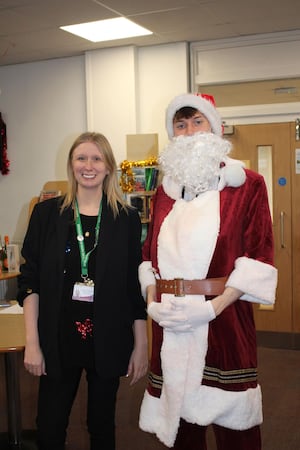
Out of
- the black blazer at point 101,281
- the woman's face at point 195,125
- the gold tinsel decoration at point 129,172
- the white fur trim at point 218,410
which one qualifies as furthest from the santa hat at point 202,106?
the gold tinsel decoration at point 129,172

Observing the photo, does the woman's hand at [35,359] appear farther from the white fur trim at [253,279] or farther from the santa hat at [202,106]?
the santa hat at [202,106]

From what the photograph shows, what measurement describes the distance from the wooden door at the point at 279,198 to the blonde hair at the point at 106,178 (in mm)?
2963

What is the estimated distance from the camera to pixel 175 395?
5.67 feet

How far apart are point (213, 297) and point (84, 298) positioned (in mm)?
442

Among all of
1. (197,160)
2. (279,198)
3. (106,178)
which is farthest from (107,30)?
(197,160)

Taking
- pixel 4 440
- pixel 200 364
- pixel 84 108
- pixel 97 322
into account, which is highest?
pixel 84 108

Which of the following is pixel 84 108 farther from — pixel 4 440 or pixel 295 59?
pixel 4 440

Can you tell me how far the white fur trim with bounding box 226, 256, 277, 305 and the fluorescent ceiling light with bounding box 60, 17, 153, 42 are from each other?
3.09 meters

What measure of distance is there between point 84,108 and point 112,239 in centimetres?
382

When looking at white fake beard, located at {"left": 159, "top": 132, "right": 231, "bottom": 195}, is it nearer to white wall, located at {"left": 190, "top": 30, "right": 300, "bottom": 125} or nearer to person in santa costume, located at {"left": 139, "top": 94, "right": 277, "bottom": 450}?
person in santa costume, located at {"left": 139, "top": 94, "right": 277, "bottom": 450}

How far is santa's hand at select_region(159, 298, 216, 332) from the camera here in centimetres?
168

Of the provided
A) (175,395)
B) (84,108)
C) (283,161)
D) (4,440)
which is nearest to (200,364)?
(175,395)

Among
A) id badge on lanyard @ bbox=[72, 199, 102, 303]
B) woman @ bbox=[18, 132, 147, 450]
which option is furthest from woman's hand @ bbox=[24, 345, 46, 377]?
id badge on lanyard @ bbox=[72, 199, 102, 303]

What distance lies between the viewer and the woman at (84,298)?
186 cm
